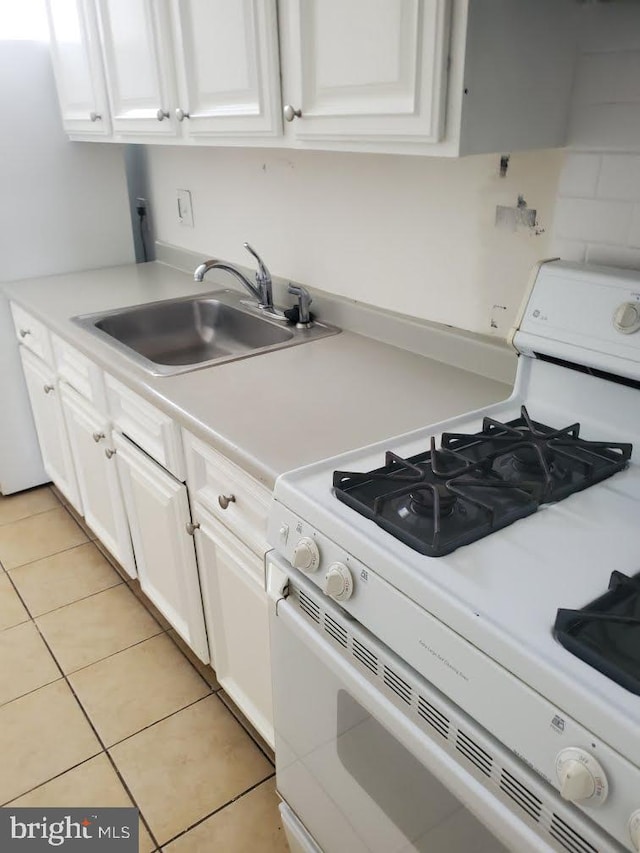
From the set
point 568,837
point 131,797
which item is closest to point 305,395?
point 568,837

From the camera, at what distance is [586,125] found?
3.63 ft

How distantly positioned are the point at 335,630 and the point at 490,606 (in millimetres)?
282

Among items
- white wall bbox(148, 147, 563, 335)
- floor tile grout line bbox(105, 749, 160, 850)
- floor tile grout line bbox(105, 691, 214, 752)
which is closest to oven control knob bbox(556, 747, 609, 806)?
white wall bbox(148, 147, 563, 335)

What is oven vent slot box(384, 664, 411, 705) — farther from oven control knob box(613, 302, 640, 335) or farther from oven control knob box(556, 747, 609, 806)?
oven control knob box(613, 302, 640, 335)

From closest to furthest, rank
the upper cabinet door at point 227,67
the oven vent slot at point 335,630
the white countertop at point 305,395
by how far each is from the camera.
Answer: the oven vent slot at point 335,630 → the white countertop at point 305,395 → the upper cabinet door at point 227,67

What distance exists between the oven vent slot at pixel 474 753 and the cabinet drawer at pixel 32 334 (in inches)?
72.2

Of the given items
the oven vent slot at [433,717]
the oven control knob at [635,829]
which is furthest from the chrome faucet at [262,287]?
the oven control knob at [635,829]

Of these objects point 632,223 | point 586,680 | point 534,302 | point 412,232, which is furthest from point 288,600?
point 412,232

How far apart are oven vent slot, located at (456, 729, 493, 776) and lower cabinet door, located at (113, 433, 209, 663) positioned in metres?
0.92

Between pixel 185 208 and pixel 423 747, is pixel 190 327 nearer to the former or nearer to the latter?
pixel 185 208

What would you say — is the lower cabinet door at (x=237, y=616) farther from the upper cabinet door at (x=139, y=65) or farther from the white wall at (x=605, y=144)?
the upper cabinet door at (x=139, y=65)

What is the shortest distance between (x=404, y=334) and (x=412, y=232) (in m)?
0.24

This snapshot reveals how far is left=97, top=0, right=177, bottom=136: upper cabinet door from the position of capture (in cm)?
160

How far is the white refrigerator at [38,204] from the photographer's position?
2297 millimetres
